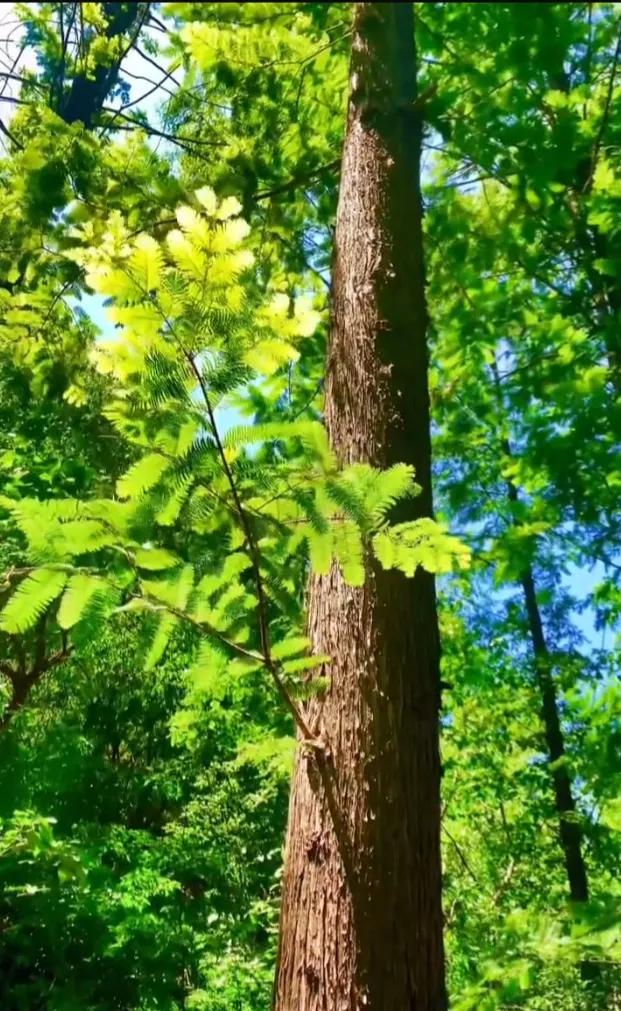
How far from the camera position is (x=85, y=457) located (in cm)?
470

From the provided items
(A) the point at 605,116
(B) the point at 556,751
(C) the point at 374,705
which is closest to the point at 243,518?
(C) the point at 374,705

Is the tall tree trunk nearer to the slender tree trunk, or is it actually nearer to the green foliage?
the green foliage

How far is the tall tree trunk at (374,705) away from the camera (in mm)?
1570

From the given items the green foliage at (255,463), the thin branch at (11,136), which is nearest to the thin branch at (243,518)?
the green foliage at (255,463)

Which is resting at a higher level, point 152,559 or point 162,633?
point 152,559

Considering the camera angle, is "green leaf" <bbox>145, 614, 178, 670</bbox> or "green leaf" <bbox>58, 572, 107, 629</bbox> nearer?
"green leaf" <bbox>58, 572, 107, 629</bbox>

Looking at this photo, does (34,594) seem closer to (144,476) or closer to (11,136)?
(144,476)

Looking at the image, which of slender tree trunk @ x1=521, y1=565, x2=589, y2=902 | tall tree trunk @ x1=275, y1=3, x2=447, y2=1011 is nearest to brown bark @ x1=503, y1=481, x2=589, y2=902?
slender tree trunk @ x1=521, y1=565, x2=589, y2=902

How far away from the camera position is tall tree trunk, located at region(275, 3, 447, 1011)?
5.15ft

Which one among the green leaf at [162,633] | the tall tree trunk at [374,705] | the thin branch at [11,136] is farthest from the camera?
the thin branch at [11,136]

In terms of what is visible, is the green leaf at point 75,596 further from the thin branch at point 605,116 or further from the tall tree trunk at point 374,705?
the thin branch at point 605,116

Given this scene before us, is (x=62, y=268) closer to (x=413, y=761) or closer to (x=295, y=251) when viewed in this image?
(x=295, y=251)

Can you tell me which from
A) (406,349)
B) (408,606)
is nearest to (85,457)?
(406,349)

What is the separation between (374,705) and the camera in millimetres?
1800
